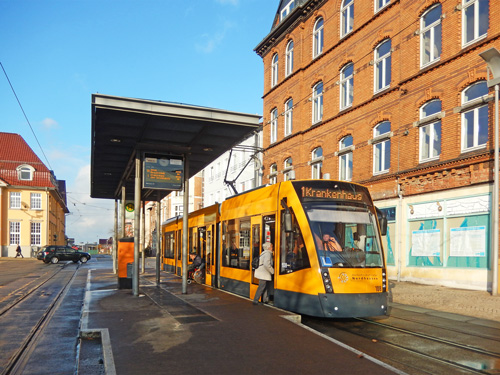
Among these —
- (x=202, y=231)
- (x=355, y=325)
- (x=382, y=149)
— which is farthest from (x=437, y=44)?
(x=355, y=325)

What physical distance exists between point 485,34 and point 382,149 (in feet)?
21.1

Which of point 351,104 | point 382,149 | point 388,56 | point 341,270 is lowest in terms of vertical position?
point 341,270

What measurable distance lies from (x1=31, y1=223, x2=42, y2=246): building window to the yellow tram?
55.3 metres

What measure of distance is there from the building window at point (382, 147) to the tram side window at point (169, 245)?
1104 cm

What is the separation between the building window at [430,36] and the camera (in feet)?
60.9

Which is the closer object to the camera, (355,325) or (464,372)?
(464,372)

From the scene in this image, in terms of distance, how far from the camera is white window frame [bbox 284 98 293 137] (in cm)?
2927

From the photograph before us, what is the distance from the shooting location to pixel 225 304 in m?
11.8

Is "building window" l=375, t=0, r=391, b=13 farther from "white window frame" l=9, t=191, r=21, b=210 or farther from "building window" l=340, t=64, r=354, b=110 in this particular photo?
"white window frame" l=9, t=191, r=21, b=210

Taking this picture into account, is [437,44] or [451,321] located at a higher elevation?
[437,44]

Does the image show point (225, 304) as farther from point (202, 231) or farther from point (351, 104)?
point (351, 104)

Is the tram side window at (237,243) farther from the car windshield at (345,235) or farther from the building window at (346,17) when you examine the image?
the building window at (346,17)

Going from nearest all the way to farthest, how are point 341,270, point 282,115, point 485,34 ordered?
point 341,270 < point 485,34 < point 282,115

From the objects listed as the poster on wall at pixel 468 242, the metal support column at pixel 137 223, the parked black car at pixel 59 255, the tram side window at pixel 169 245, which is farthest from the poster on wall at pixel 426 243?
the parked black car at pixel 59 255
